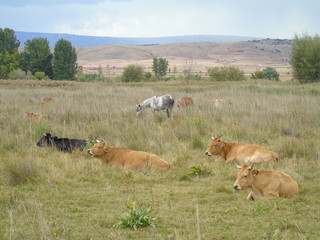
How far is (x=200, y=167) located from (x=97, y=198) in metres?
2.68

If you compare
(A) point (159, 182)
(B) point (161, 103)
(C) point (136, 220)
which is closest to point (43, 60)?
(B) point (161, 103)

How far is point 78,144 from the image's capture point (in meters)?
11.9

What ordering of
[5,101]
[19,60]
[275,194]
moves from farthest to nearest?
[19,60] → [5,101] → [275,194]

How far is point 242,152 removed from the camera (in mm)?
10398

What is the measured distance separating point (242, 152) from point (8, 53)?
62919 millimetres

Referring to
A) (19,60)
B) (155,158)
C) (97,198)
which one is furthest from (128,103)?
(19,60)

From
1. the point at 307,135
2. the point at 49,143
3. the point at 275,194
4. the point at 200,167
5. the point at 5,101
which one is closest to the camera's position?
the point at 275,194

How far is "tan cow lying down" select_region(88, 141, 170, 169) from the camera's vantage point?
970cm

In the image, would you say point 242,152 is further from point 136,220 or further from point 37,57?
point 37,57

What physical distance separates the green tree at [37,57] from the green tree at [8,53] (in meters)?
1.52

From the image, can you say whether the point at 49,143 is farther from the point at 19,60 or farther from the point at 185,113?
the point at 19,60

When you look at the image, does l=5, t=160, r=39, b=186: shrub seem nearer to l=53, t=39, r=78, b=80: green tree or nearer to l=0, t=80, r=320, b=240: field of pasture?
l=0, t=80, r=320, b=240: field of pasture

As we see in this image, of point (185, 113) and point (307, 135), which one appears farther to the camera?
point (185, 113)

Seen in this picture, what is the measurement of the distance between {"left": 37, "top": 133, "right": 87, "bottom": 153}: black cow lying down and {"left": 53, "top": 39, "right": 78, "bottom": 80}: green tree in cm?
5554
